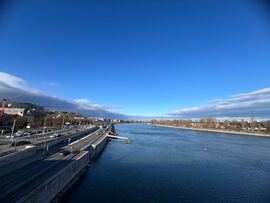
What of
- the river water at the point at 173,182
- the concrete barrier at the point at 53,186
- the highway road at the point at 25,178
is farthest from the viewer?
the river water at the point at 173,182

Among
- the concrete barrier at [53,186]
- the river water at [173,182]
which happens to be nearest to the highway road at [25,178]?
the concrete barrier at [53,186]

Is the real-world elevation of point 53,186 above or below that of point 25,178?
below

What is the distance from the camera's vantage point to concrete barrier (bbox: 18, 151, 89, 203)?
16.4 metres

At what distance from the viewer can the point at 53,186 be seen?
20891 millimetres

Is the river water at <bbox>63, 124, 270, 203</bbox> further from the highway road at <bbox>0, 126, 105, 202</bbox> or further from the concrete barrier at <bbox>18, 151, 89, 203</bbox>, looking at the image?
the highway road at <bbox>0, 126, 105, 202</bbox>

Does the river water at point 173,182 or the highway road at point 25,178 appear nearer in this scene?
the highway road at point 25,178

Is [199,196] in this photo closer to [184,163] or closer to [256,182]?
[256,182]

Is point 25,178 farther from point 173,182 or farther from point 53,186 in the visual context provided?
point 173,182

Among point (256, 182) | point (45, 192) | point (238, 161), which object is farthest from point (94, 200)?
point (238, 161)

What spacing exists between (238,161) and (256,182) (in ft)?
49.1

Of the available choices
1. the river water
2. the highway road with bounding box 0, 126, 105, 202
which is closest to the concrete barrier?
the highway road with bounding box 0, 126, 105, 202

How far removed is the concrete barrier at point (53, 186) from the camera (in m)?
16.4

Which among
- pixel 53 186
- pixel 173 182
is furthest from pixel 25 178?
pixel 173 182

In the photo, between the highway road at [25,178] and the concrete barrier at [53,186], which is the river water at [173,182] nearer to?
the concrete barrier at [53,186]
